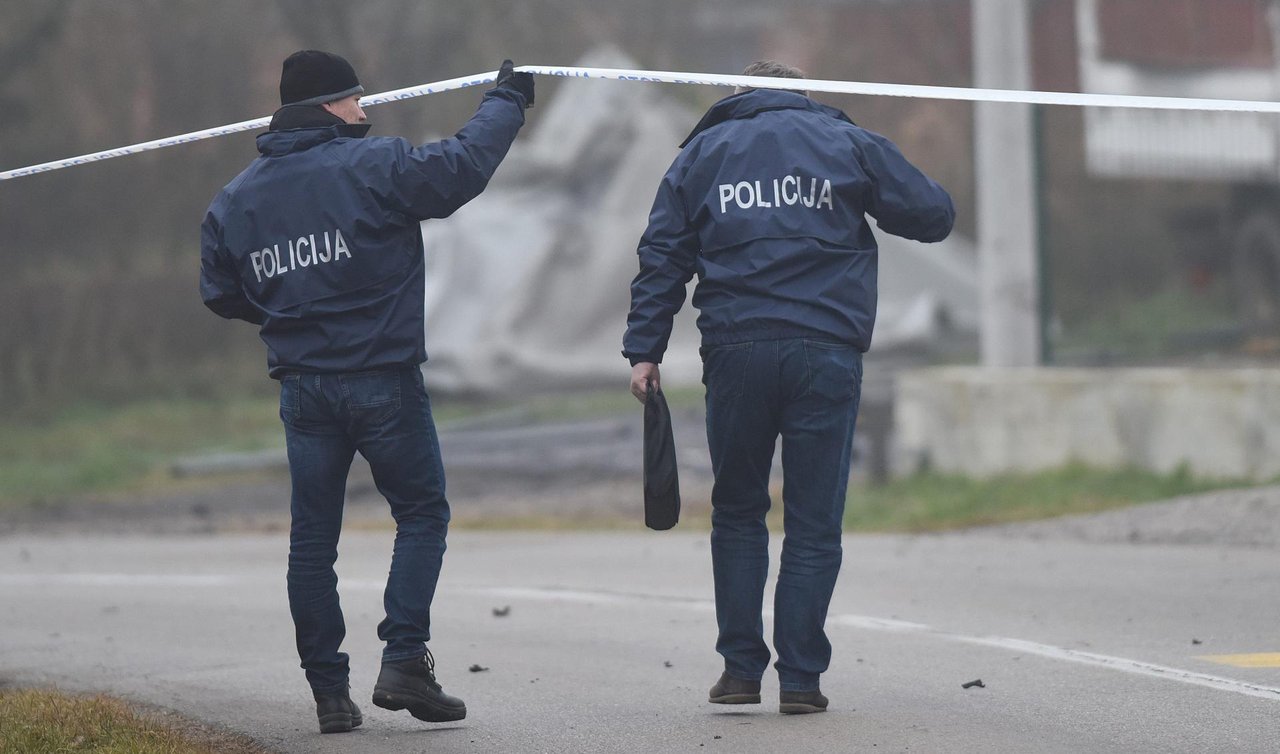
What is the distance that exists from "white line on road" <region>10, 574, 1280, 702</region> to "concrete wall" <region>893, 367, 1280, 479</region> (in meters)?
3.96

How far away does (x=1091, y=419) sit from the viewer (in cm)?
1176

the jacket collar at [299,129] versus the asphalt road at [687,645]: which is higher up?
the jacket collar at [299,129]

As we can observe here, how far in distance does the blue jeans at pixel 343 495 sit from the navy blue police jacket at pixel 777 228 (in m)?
0.64

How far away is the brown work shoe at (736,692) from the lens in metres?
5.60

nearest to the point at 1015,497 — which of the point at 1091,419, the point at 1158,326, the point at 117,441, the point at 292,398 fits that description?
the point at 1091,419

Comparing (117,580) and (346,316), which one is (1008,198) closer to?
(117,580)

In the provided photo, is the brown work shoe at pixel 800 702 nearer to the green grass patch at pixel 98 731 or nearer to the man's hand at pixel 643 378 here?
the man's hand at pixel 643 378

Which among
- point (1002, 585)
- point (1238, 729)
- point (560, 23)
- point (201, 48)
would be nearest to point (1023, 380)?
point (1002, 585)

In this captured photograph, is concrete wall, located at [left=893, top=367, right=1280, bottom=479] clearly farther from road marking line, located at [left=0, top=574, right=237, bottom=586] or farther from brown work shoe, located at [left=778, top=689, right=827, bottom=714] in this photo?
brown work shoe, located at [left=778, top=689, right=827, bottom=714]

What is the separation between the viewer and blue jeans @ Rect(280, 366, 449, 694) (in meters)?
5.38

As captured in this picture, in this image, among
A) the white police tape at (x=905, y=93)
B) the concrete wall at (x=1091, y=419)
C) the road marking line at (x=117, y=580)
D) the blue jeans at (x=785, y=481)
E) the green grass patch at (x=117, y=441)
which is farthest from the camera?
the green grass patch at (x=117, y=441)

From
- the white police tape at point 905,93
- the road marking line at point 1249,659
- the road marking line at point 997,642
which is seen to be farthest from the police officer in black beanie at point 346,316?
the road marking line at point 1249,659

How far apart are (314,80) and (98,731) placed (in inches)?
73.3

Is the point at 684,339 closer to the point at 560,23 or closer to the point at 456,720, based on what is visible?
the point at 560,23
